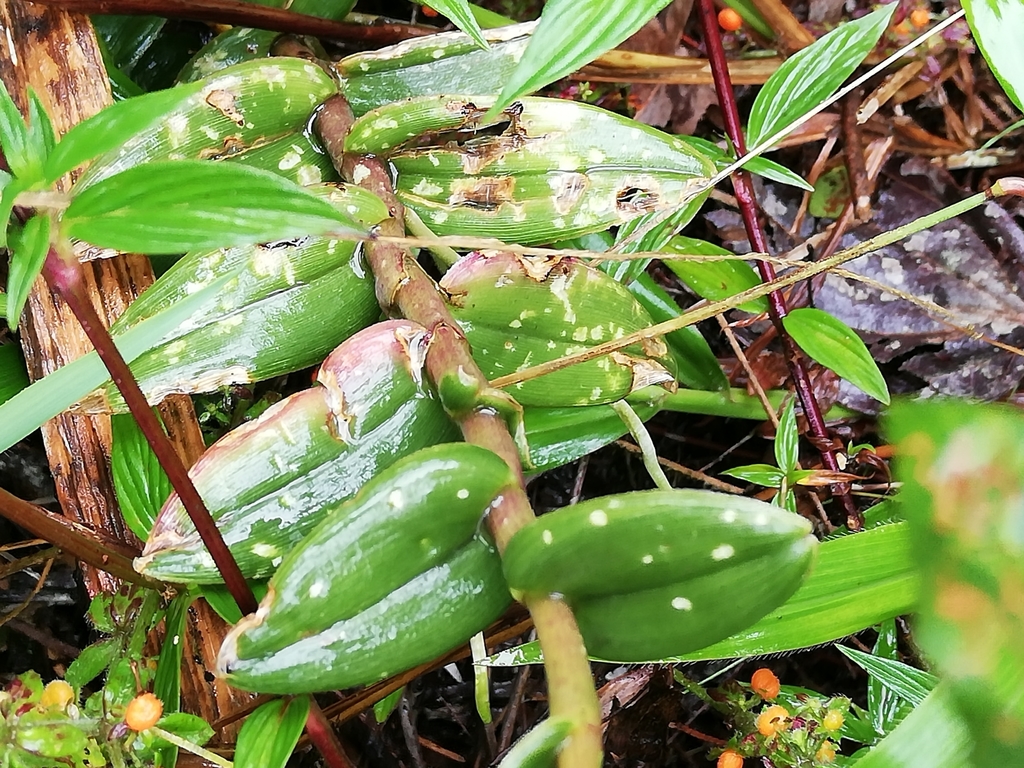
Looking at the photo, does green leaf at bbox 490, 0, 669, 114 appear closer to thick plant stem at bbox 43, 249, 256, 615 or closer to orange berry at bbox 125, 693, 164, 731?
thick plant stem at bbox 43, 249, 256, 615

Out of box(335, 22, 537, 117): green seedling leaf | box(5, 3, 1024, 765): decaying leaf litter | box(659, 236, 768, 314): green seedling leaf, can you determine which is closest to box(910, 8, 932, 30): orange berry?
box(5, 3, 1024, 765): decaying leaf litter

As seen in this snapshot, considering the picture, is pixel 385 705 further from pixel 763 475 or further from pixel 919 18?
pixel 919 18

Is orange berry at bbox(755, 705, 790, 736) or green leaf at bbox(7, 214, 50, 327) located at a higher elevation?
green leaf at bbox(7, 214, 50, 327)

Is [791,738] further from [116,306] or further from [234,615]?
[116,306]

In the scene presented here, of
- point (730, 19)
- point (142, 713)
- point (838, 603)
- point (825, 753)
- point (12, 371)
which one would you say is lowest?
point (825, 753)

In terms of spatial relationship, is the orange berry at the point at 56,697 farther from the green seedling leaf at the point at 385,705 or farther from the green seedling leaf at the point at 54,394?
the green seedling leaf at the point at 385,705

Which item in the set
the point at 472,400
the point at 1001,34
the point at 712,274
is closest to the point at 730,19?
the point at 712,274

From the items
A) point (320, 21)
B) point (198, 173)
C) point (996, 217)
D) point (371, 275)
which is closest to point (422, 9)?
point (320, 21)

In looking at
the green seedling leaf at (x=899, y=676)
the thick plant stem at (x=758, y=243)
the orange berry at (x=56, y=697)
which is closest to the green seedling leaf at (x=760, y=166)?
the thick plant stem at (x=758, y=243)
